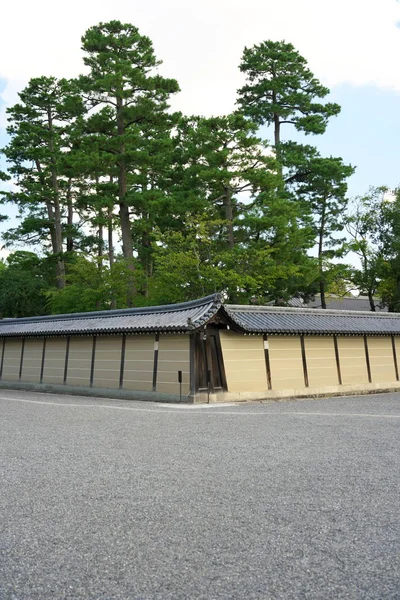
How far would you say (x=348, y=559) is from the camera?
4145mm

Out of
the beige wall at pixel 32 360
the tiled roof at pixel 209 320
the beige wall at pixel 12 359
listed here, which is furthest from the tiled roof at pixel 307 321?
the beige wall at pixel 12 359

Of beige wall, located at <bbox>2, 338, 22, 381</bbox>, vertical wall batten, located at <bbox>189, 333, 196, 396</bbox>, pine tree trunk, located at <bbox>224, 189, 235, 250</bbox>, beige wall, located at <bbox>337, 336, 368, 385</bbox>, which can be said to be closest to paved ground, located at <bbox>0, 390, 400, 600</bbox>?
vertical wall batten, located at <bbox>189, 333, 196, 396</bbox>

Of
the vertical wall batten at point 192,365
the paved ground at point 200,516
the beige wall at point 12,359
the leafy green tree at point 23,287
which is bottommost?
the paved ground at point 200,516

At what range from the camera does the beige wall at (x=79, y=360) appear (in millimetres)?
22078

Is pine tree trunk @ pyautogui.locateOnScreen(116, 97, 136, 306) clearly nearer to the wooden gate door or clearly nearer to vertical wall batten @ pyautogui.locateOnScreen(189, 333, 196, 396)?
the wooden gate door

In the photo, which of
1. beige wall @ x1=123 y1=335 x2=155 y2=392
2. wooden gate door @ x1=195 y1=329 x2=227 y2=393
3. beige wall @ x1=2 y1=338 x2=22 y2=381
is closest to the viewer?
wooden gate door @ x1=195 y1=329 x2=227 y2=393

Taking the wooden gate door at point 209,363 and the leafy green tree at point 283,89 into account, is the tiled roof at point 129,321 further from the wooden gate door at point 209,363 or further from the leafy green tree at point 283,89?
the leafy green tree at point 283,89

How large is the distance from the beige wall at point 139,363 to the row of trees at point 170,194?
7.24 metres

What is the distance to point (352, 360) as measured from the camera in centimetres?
2277

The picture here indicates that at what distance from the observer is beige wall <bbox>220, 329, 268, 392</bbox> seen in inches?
730

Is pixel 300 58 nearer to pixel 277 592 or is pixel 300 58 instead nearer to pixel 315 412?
pixel 315 412

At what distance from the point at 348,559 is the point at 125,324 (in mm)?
16865

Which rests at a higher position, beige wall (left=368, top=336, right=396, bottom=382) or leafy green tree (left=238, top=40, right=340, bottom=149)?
leafy green tree (left=238, top=40, right=340, bottom=149)

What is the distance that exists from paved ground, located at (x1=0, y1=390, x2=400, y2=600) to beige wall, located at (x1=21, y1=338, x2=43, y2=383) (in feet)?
51.4
